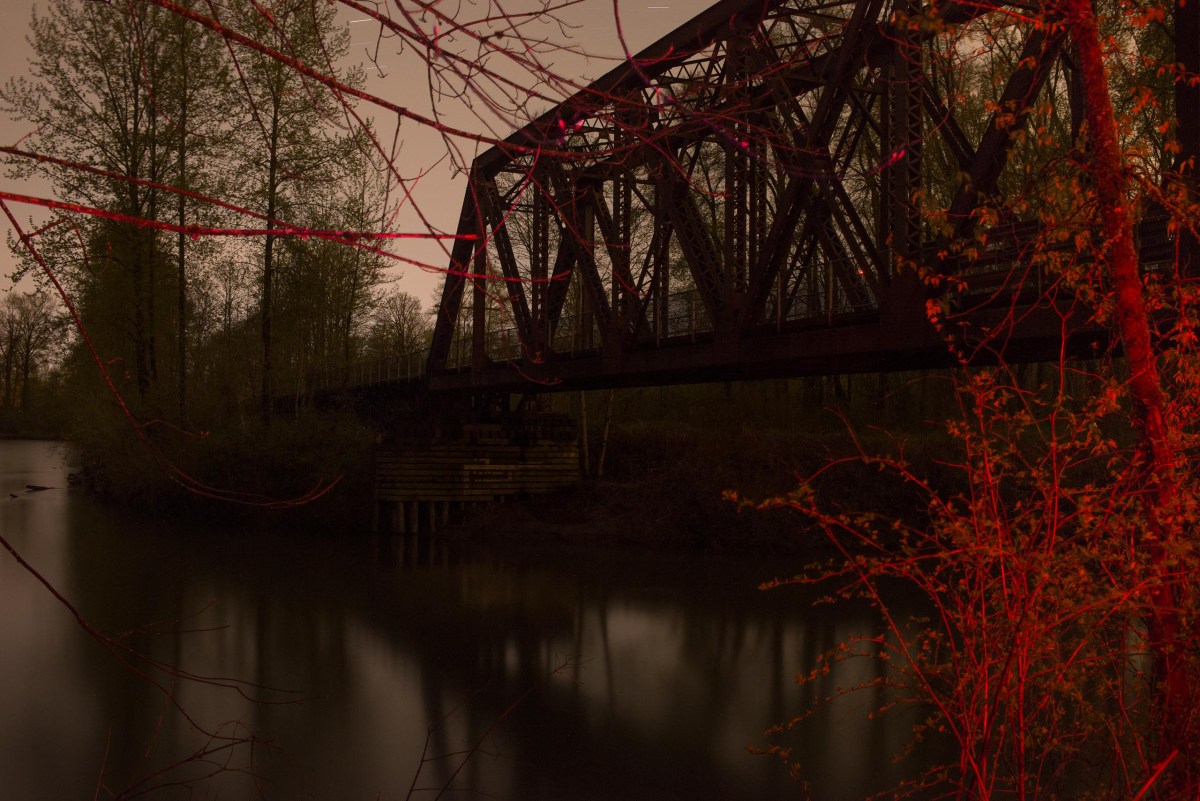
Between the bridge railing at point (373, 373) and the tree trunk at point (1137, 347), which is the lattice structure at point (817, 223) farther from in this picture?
the bridge railing at point (373, 373)

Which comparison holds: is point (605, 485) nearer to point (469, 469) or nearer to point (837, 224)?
point (469, 469)

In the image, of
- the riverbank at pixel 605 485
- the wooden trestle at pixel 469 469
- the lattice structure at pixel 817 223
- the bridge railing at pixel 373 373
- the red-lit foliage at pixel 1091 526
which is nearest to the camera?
the red-lit foliage at pixel 1091 526

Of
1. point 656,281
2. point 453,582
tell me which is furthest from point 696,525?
point 656,281

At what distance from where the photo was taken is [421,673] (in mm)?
13906

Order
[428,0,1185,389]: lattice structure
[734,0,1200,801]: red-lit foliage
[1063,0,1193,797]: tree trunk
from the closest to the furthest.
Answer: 1. [734,0,1200,801]: red-lit foliage
2. [1063,0,1193,797]: tree trunk
3. [428,0,1185,389]: lattice structure

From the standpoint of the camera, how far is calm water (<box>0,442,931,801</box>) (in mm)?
9945

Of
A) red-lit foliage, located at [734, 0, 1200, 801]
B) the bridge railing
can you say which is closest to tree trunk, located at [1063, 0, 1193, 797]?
red-lit foliage, located at [734, 0, 1200, 801]

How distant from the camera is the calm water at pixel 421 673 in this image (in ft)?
32.6

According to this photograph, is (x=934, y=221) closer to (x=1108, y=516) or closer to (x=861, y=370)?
(x=1108, y=516)

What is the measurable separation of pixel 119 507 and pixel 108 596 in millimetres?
10524

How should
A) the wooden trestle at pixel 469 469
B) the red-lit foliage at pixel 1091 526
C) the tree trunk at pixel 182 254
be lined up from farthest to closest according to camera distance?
the wooden trestle at pixel 469 469 → the tree trunk at pixel 182 254 → the red-lit foliage at pixel 1091 526

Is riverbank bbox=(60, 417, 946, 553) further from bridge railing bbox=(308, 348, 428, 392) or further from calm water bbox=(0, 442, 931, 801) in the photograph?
bridge railing bbox=(308, 348, 428, 392)

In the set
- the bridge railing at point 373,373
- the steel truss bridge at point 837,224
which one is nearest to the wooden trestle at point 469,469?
the bridge railing at point 373,373

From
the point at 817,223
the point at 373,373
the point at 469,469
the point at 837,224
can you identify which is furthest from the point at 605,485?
the point at 837,224
